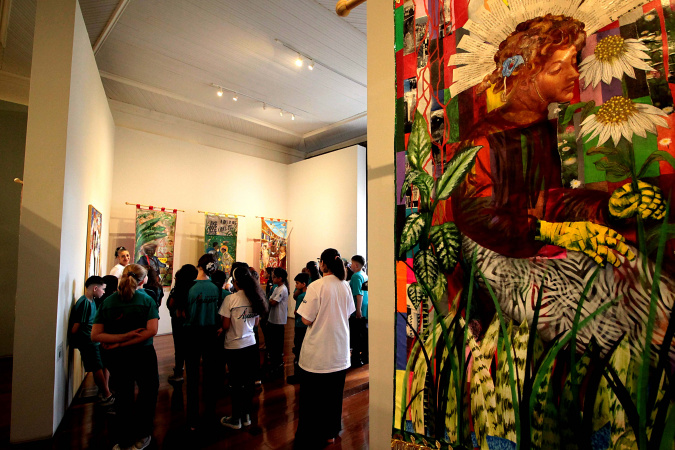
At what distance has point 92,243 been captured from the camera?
5.20 metres

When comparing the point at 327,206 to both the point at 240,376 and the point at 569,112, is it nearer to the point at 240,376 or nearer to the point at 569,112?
the point at 240,376

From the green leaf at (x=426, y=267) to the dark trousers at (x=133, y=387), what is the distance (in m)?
2.81

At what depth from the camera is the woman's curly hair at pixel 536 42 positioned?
3.16 feet

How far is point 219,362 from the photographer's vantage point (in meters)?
3.67

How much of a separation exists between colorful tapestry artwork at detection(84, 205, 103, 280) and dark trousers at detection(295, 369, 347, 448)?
12.4ft

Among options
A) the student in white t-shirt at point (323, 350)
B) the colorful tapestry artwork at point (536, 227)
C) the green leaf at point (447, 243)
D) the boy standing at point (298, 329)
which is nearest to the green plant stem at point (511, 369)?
the colorful tapestry artwork at point (536, 227)

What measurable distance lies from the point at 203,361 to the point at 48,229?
6.73ft

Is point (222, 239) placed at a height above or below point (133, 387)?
above

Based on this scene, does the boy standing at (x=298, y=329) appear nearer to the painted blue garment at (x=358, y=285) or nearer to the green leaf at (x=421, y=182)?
the painted blue garment at (x=358, y=285)

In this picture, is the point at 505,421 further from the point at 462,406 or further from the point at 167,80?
the point at 167,80

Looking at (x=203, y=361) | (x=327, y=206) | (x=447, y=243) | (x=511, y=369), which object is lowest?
(x=203, y=361)

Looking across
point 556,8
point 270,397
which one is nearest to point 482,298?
point 556,8

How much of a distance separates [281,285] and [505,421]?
13.8ft

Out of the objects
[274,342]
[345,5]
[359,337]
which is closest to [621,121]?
[345,5]
